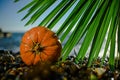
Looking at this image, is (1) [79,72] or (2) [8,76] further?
(1) [79,72]

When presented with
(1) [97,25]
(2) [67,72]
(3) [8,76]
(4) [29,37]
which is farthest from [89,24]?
(3) [8,76]

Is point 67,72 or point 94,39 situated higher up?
point 94,39

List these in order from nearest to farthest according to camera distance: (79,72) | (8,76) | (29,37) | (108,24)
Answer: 1. (8,76)
2. (79,72)
3. (29,37)
4. (108,24)

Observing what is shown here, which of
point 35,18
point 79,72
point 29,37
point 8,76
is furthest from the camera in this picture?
point 35,18

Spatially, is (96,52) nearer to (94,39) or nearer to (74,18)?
(94,39)
